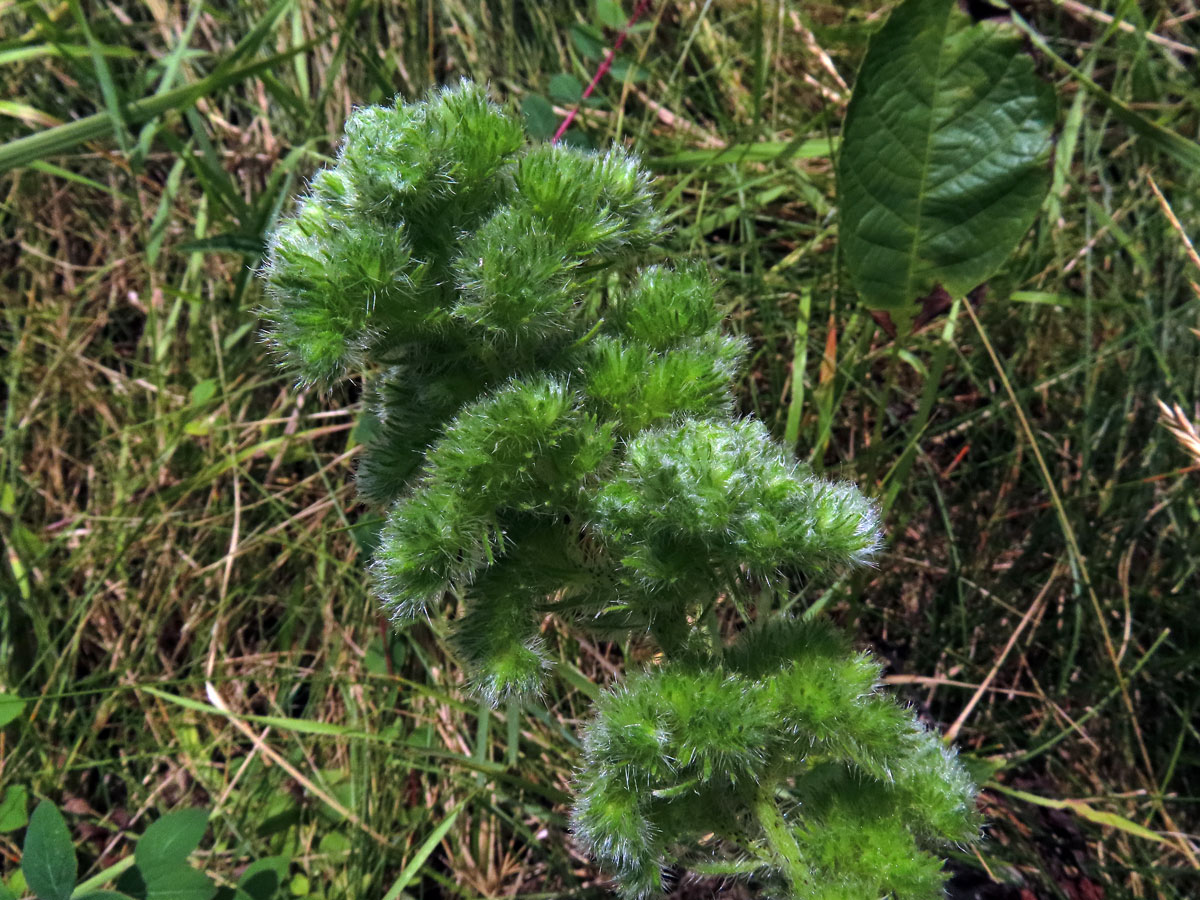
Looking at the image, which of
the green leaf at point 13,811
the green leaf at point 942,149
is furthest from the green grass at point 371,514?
the green leaf at point 942,149

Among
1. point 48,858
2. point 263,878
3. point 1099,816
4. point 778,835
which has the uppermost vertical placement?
point 48,858

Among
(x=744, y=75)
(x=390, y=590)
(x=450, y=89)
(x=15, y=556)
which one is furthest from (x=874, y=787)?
(x=15, y=556)

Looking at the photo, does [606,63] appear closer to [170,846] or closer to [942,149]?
[942,149]

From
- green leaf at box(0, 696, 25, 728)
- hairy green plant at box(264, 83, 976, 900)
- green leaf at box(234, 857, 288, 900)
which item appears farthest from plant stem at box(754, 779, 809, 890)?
green leaf at box(0, 696, 25, 728)

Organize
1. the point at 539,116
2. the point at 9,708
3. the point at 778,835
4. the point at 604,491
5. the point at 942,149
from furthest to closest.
Result: the point at 539,116
the point at 9,708
the point at 942,149
the point at 778,835
the point at 604,491

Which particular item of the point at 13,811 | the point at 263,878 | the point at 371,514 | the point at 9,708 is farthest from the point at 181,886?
the point at 371,514

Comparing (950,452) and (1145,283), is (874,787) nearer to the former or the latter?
(950,452)

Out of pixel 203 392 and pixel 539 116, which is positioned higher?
pixel 539 116
